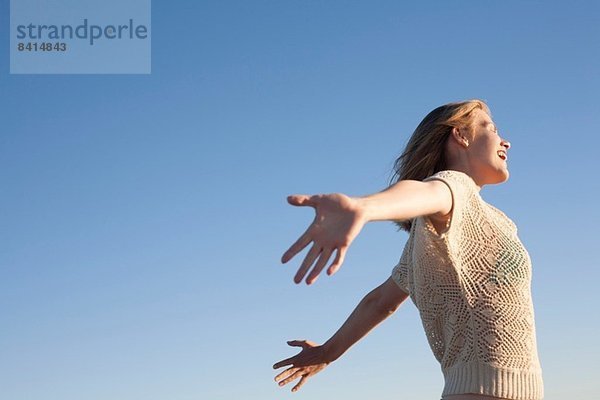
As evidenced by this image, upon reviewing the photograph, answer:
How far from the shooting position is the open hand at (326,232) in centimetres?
294

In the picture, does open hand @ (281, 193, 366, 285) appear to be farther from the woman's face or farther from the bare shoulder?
the woman's face

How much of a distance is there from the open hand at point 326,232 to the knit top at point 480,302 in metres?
1.20

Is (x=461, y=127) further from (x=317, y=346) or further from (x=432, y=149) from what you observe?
(x=317, y=346)

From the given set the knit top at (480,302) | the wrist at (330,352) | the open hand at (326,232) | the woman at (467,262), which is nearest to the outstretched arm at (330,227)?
the open hand at (326,232)

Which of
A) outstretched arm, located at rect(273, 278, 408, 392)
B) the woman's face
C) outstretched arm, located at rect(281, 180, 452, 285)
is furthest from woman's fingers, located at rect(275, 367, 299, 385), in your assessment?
outstretched arm, located at rect(281, 180, 452, 285)

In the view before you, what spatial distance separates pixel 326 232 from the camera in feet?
9.66

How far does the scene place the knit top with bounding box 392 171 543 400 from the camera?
14.0ft

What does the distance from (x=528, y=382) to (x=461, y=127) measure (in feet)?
→ 4.84

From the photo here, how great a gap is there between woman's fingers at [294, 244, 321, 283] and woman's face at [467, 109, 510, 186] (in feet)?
6.97

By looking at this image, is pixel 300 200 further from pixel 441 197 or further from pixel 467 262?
pixel 467 262

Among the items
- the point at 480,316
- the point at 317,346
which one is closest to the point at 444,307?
the point at 480,316

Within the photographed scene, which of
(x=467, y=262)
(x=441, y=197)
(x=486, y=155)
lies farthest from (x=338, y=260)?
(x=486, y=155)

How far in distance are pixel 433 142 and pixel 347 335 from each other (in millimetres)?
1446

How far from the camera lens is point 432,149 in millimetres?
4980
